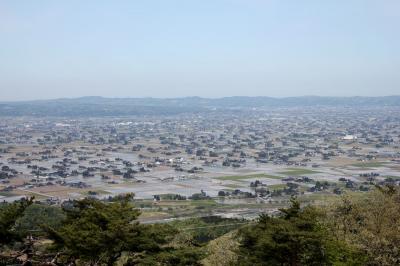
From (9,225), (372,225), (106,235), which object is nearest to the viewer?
(9,225)

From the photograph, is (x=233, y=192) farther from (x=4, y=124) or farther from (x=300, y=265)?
(x=4, y=124)

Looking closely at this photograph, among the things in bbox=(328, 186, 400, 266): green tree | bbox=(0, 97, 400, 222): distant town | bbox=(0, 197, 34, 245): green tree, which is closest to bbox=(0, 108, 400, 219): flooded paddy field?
bbox=(0, 97, 400, 222): distant town

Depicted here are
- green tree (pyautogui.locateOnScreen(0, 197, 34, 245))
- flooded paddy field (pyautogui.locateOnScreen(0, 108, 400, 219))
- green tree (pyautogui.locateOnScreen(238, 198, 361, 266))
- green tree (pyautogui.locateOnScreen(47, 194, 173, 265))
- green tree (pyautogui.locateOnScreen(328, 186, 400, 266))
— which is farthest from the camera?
flooded paddy field (pyautogui.locateOnScreen(0, 108, 400, 219))

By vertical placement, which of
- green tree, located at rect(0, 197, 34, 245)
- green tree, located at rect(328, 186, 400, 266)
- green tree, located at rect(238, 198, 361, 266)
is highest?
green tree, located at rect(0, 197, 34, 245)

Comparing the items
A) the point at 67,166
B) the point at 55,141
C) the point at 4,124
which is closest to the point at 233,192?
the point at 67,166

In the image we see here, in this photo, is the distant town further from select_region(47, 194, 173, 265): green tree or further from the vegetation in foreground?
select_region(47, 194, 173, 265): green tree

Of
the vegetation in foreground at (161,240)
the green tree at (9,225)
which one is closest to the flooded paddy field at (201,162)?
the vegetation in foreground at (161,240)

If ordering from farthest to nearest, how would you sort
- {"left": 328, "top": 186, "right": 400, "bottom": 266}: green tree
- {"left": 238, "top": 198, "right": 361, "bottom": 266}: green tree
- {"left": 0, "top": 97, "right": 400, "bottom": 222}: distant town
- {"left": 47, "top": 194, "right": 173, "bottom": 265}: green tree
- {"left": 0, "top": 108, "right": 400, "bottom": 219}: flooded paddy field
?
{"left": 0, "top": 108, "right": 400, "bottom": 219}: flooded paddy field
{"left": 0, "top": 97, "right": 400, "bottom": 222}: distant town
{"left": 328, "top": 186, "right": 400, "bottom": 266}: green tree
{"left": 238, "top": 198, "right": 361, "bottom": 266}: green tree
{"left": 47, "top": 194, "right": 173, "bottom": 265}: green tree

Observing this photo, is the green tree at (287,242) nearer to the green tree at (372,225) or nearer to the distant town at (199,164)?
the green tree at (372,225)

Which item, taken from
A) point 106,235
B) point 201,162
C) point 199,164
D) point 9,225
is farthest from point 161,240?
point 201,162

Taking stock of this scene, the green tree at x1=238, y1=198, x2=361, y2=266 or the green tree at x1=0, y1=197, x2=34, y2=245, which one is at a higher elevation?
the green tree at x1=0, y1=197, x2=34, y2=245

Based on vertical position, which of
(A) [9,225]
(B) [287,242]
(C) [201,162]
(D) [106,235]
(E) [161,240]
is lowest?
(C) [201,162]

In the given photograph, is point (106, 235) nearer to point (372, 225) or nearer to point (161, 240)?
point (161, 240)
